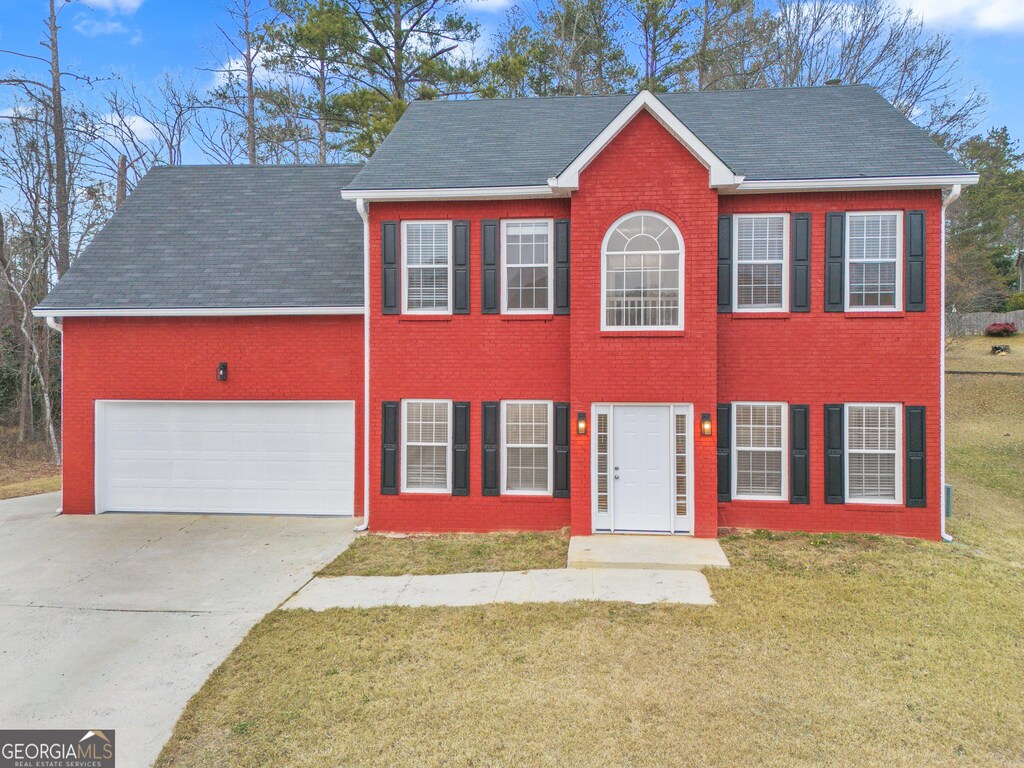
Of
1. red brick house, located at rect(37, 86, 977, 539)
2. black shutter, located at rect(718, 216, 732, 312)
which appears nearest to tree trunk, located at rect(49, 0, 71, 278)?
red brick house, located at rect(37, 86, 977, 539)

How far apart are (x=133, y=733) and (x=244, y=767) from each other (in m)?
1.13

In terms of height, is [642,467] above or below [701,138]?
below

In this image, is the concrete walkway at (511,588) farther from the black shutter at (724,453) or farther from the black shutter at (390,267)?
the black shutter at (390,267)

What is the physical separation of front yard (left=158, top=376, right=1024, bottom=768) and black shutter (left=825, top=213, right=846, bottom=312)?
413cm

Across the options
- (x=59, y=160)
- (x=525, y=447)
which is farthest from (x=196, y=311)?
(x=59, y=160)

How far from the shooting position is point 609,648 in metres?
5.80

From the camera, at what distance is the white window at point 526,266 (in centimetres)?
999

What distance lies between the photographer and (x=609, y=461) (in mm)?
9547

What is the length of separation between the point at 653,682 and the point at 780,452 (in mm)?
5693

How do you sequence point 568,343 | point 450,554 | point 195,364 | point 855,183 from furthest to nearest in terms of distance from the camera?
point 195,364 < point 568,343 < point 855,183 < point 450,554

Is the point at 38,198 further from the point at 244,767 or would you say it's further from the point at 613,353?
the point at 244,767

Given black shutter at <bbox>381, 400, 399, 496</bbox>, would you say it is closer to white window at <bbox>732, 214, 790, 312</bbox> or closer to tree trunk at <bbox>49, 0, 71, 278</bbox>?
white window at <bbox>732, 214, 790, 312</bbox>

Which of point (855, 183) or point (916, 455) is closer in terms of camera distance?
point (855, 183)

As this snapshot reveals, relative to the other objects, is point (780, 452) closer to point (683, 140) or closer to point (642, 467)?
point (642, 467)
